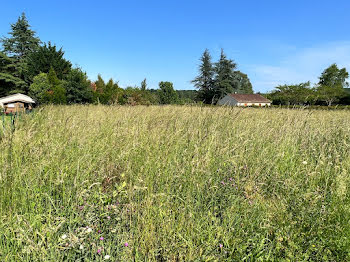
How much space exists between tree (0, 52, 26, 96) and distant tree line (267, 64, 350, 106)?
142ft

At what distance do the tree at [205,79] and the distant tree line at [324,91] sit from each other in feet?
49.6

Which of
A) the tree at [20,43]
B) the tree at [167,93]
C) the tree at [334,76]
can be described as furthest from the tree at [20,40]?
the tree at [334,76]

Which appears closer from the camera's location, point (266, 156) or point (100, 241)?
point (100, 241)

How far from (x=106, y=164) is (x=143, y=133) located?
30.0 inches

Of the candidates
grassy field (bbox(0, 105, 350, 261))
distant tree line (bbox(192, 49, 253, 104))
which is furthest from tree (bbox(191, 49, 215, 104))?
grassy field (bbox(0, 105, 350, 261))

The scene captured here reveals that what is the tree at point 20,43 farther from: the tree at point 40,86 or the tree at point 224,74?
the tree at point 224,74

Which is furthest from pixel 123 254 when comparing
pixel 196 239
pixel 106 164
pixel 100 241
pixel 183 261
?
pixel 106 164

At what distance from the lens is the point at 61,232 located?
4.52 ft

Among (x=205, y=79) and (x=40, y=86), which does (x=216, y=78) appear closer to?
(x=205, y=79)

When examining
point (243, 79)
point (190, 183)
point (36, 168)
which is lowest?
point (190, 183)

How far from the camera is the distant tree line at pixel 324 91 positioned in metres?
37.5

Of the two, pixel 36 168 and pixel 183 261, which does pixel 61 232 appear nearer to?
pixel 36 168

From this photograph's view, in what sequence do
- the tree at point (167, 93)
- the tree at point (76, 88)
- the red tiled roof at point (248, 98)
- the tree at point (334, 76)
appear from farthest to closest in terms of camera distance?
the tree at point (334, 76), the red tiled roof at point (248, 98), the tree at point (167, 93), the tree at point (76, 88)

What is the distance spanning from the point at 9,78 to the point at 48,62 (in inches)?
451
